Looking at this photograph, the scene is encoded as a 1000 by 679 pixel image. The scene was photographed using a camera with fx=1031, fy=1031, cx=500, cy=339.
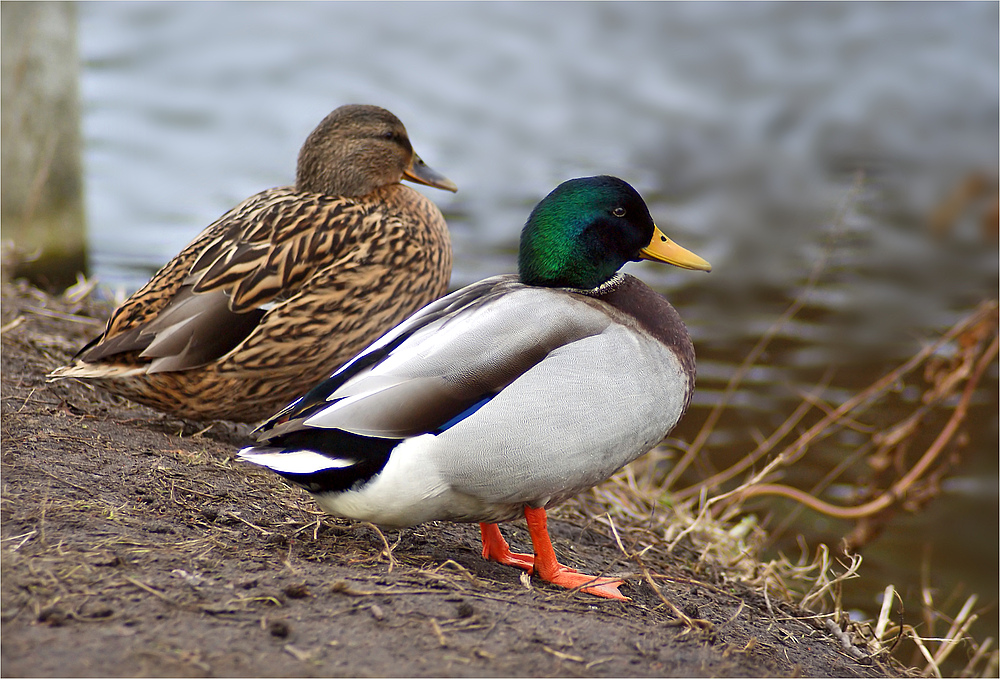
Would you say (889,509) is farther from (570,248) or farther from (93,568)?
(93,568)

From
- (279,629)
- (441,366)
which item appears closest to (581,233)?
(441,366)

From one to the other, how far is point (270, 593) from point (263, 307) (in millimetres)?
1417

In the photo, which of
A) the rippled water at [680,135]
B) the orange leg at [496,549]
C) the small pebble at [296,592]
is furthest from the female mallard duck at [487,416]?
the rippled water at [680,135]

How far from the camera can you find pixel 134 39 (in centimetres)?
1200

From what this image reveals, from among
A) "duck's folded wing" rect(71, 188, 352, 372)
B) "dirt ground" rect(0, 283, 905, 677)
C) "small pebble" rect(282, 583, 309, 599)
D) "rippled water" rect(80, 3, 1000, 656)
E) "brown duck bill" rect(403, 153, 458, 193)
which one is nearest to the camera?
"dirt ground" rect(0, 283, 905, 677)

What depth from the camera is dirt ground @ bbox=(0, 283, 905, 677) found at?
6.88 ft

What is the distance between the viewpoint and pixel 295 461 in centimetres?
265

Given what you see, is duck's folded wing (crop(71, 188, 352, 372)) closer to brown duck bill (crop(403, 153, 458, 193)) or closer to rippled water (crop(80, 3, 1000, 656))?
brown duck bill (crop(403, 153, 458, 193))

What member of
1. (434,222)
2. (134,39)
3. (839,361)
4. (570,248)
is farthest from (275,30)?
(570,248)

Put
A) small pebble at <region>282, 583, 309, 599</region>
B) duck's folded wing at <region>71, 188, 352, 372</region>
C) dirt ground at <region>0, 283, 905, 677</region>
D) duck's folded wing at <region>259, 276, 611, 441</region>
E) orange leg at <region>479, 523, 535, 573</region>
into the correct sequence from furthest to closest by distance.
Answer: duck's folded wing at <region>71, 188, 352, 372</region> → orange leg at <region>479, 523, 535, 573</region> → duck's folded wing at <region>259, 276, 611, 441</region> → small pebble at <region>282, 583, 309, 599</region> → dirt ground at <region>0, 283, 905, 677</region>

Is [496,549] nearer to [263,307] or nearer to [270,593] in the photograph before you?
[270,593]

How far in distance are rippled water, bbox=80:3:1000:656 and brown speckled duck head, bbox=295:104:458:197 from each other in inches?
110

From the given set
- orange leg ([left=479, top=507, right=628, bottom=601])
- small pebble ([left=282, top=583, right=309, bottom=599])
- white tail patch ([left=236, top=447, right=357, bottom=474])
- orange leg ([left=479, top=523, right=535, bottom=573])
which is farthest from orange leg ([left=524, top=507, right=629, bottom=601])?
small pebble ([left=282, top=583, right=309, bottom=599])

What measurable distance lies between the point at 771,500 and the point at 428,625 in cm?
355
